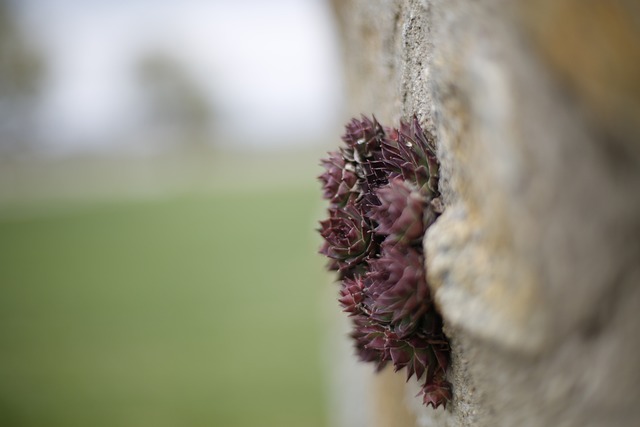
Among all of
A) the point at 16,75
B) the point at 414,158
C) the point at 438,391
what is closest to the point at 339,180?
the point at 414,158

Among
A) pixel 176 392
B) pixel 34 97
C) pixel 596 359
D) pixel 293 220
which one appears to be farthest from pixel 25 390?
pixel 34 97

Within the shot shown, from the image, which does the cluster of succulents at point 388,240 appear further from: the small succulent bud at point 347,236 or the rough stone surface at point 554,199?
the rough stone surface at point 554,199

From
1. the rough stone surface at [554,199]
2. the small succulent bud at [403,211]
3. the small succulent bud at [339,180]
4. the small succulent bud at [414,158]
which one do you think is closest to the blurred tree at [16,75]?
the small succulent bud at [339,180]

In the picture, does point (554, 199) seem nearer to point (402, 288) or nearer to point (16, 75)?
point (402, 288)

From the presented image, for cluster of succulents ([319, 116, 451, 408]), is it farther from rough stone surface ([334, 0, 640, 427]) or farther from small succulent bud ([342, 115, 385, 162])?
rough stone surface ([334, 0, 640, 427])

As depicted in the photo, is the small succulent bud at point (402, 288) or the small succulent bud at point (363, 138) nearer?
the small succulent bud at point (402, 288)

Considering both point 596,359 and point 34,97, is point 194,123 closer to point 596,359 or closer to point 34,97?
point 34,97

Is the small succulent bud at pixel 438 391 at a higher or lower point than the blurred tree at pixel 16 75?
lower
